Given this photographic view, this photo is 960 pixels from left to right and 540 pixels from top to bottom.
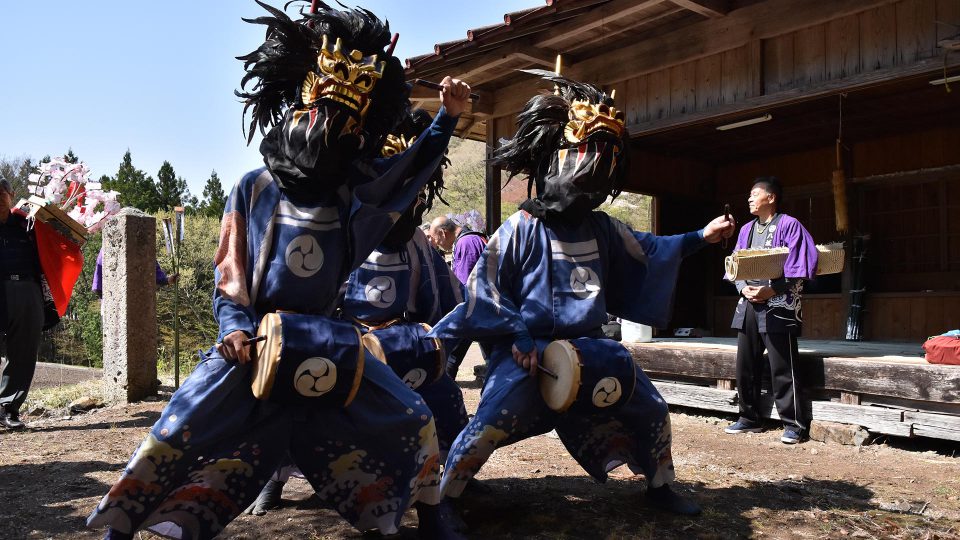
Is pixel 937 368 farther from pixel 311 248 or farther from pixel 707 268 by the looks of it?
pixel 707 268

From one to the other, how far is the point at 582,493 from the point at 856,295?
7065mm

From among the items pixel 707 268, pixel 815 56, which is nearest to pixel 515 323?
pixel 815 56

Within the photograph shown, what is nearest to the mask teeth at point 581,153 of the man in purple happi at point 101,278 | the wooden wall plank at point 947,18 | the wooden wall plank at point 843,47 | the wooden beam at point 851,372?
the wooden beam at point 851,372

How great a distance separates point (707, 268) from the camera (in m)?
11.6

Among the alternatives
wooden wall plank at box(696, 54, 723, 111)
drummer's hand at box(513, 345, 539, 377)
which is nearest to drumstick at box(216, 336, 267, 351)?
drummer's hand at box(513, 345, 539, 377)

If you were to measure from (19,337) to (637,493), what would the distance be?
5.42m

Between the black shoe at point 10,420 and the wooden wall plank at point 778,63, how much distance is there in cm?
755

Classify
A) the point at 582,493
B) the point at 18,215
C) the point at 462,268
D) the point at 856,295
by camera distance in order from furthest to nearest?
the point at 856,295 → the point at 462,268 → the point at 18,215 → the point at 582,493

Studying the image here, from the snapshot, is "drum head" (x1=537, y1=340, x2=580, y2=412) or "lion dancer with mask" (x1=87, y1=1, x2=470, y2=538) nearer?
"lion dancer with mask" (x1=87, y1=1, x2=470, y2=538)

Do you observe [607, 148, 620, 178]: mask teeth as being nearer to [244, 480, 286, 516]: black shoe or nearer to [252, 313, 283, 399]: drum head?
[252, 313, 283, 399]: drum head

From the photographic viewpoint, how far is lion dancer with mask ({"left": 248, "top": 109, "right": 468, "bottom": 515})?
3957 millimetres

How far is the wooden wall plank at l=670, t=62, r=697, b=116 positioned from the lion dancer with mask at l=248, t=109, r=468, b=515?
176 inches

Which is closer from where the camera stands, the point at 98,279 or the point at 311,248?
the point at 311,248

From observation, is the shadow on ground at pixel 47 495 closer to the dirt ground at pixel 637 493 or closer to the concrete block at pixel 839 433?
the dirt ground at pixel 637 493
